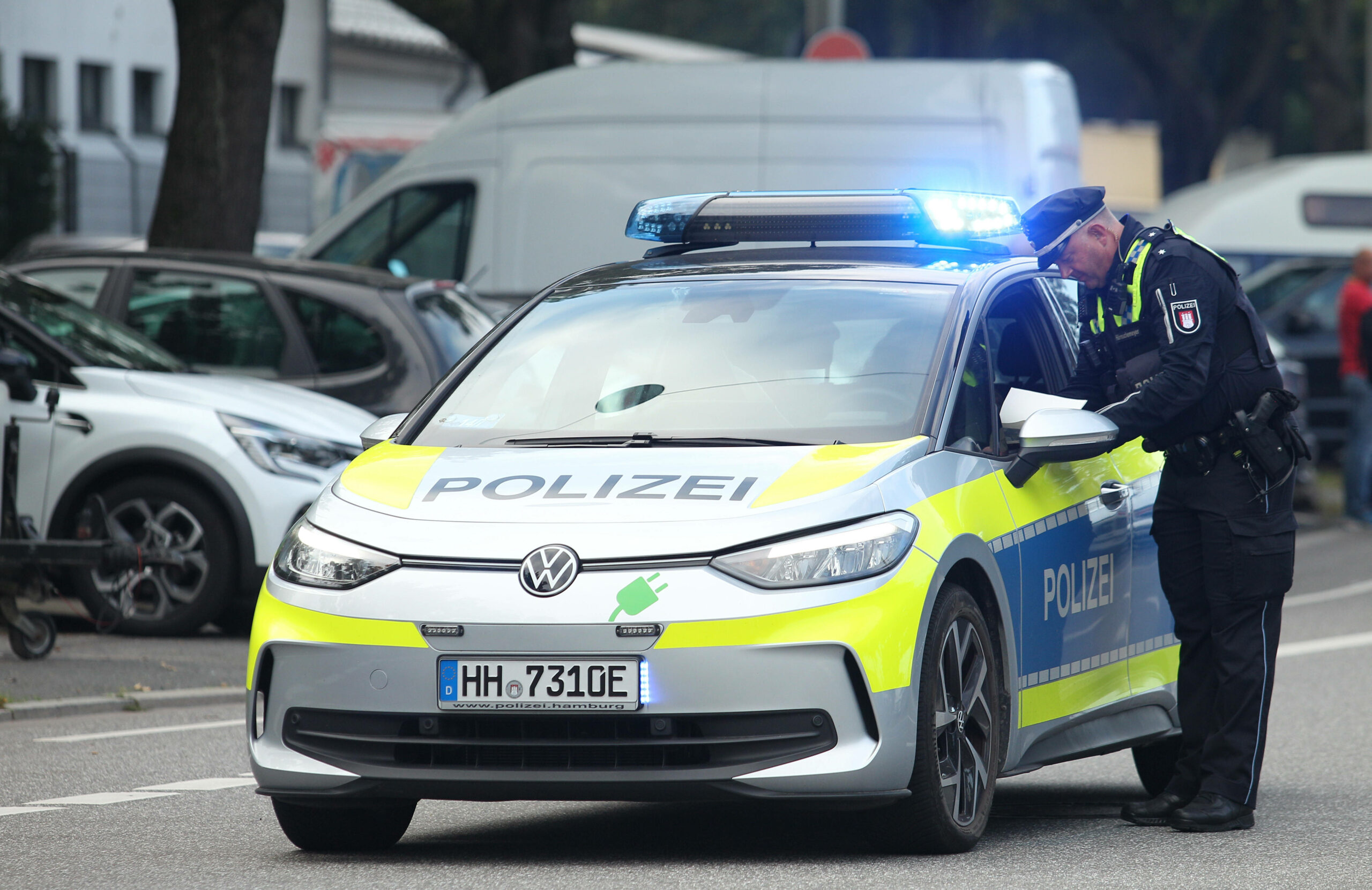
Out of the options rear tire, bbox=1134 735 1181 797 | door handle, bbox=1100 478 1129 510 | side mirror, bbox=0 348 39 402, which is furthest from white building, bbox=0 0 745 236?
door handle, bbox=1100 478 1129 510

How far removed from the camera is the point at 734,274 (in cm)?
690

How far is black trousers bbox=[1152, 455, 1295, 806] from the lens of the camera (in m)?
6.70

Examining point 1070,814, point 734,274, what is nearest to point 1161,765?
point 1070,814

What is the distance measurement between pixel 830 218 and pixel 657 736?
2.21m

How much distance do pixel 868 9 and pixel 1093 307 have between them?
142 ft

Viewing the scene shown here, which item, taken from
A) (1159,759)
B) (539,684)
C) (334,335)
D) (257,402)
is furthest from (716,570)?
(334,335)

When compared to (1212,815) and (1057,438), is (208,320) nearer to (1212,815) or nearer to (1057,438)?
(1057,438)

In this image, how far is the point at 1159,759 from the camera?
301 inches

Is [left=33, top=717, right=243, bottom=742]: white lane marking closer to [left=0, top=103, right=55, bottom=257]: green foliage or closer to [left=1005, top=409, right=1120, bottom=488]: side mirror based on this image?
[left=1005, top=409, right=1120, bottom=488]: side mirror

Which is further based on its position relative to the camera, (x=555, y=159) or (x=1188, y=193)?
(x=1188, y=193)

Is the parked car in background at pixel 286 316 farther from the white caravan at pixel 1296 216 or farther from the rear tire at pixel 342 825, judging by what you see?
the white caravan at pixel 1296 216

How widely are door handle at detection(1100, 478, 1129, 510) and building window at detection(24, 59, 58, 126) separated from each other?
30.5 meters

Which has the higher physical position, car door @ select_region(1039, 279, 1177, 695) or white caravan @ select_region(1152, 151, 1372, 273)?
car door @ select_region(1039, 279, 1177, 695)

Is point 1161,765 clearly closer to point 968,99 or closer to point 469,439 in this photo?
point 469,439
